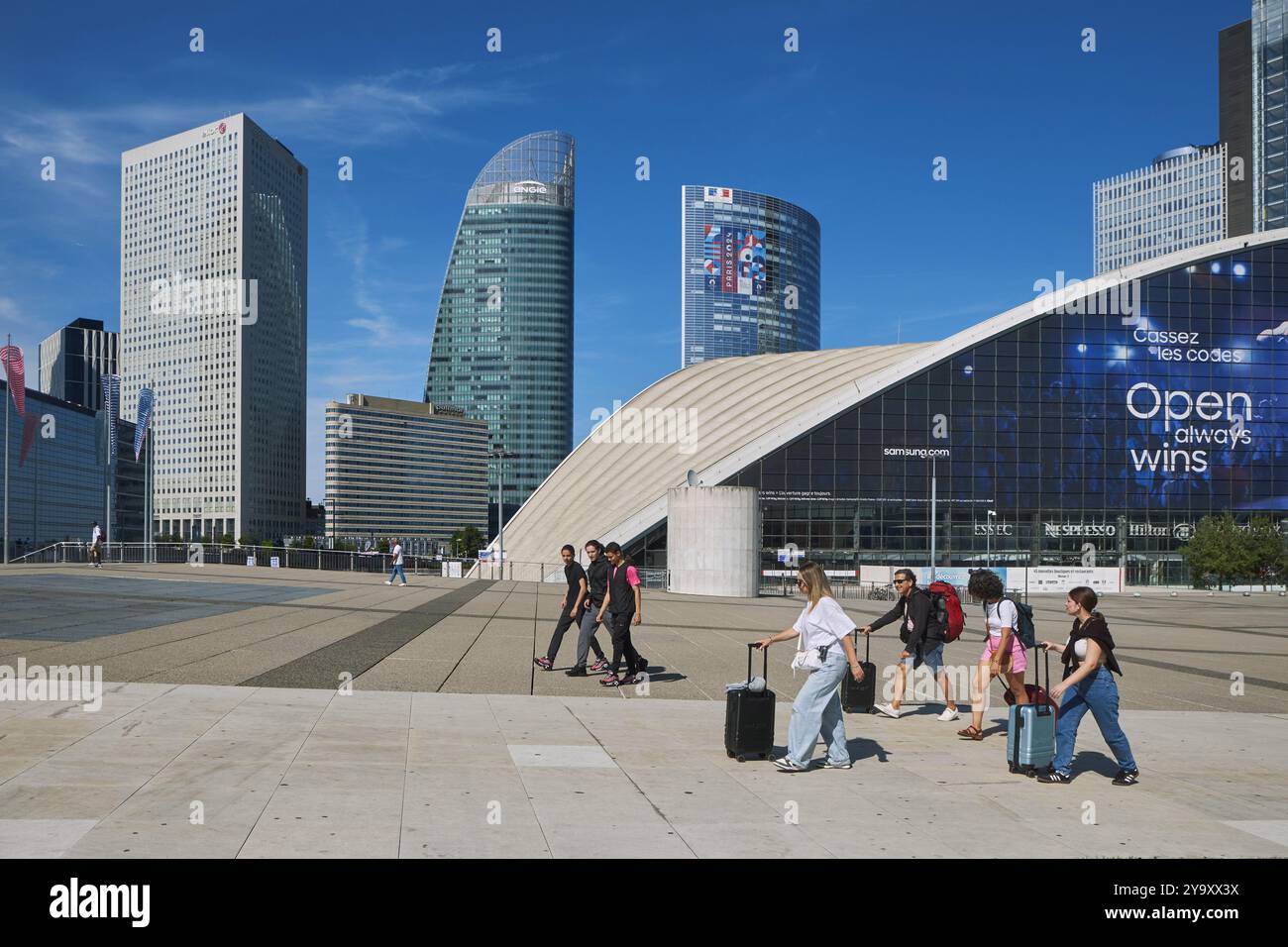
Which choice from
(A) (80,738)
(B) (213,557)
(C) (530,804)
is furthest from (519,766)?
(B) (213,557)

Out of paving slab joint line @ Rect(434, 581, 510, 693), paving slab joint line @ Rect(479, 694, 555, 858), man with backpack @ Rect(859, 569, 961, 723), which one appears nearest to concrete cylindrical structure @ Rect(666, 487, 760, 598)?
paving slab joint line @ Rect(434, 581, 510, 693)

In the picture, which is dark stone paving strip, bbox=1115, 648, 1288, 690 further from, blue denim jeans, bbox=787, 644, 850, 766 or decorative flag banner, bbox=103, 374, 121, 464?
decorative flag banner, bbox=103, 374, 121, 464

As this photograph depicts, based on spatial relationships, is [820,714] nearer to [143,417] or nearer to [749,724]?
[749,724]

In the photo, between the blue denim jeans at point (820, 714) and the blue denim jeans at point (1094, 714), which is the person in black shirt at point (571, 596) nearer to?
the blue denim jeans at point (820, 714)

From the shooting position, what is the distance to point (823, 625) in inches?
359

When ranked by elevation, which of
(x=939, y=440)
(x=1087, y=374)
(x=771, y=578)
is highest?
(x=1087, y=374)

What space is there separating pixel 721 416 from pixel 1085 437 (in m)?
23.3

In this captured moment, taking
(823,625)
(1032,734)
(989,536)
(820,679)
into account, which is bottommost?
(1032,734)
